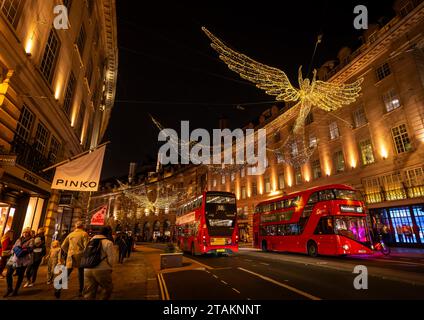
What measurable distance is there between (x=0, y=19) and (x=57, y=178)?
5211 millimetres

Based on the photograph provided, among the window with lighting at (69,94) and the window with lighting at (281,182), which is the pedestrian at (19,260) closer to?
the window with lighting at (69,94)

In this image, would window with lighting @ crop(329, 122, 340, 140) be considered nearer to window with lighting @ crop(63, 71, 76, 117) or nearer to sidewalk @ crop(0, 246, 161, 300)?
sidewalk @ crop(0, 246, 161, 300)

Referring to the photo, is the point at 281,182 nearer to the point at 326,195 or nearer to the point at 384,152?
the point at 384,152

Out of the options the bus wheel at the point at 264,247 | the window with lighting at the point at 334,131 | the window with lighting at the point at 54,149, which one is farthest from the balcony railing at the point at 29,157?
the window with lighting at the point at 334,131

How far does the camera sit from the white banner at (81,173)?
30.2 feet

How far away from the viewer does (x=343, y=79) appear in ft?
79.5

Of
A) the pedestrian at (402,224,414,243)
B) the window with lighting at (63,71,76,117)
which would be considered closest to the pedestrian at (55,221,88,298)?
the window with lighting at (63,71,76,117)

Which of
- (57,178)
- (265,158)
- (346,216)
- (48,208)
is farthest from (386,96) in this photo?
(48,208)

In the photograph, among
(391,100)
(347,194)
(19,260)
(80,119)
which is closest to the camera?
(19,260)

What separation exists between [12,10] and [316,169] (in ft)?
86.8

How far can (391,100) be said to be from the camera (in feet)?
66.1

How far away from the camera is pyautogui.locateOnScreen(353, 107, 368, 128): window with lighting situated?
22359 mm

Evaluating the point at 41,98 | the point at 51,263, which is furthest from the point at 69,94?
the point at 51,263
